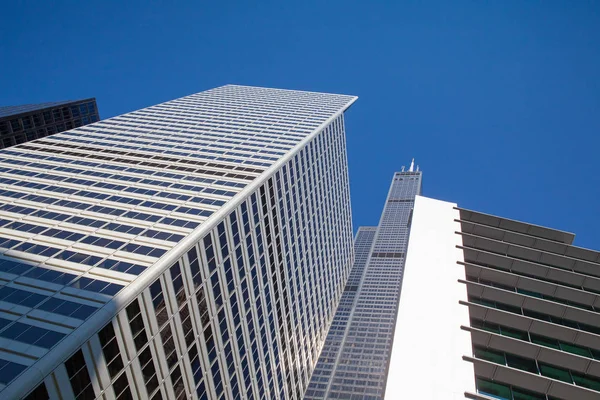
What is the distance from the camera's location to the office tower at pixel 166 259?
40250 mm

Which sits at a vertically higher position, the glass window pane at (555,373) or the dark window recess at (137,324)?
the glass window pane at (555,373)

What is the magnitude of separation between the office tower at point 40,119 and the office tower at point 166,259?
3561cm

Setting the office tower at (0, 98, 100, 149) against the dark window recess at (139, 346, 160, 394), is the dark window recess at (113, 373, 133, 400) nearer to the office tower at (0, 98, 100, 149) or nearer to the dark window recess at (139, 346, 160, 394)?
the dark window recess at (139, 346, 160, 394)

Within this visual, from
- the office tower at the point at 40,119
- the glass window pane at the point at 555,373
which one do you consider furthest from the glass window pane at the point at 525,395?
the office tower at the point at 40,119

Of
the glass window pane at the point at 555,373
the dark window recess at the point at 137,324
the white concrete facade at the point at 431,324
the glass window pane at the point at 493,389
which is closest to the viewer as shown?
the white concrete facade at the point at 431,324

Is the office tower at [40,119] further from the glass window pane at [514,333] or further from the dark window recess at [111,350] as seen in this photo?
the glass window pane at [514,333]

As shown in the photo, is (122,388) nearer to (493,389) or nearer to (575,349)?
(493,389)

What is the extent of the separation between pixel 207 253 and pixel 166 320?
10.9m

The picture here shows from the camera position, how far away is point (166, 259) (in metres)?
50.2

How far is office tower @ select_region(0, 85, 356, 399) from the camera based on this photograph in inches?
1585

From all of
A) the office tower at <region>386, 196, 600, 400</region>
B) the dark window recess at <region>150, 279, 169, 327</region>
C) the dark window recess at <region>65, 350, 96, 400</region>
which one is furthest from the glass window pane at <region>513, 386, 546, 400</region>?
the dark window recess at <region>150, 279, 169, 327</region>

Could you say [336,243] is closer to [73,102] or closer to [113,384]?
[73,102]

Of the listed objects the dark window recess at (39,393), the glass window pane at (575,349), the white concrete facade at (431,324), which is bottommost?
the dark window recess at (39,393)

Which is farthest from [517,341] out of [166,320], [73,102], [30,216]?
[73,102]
